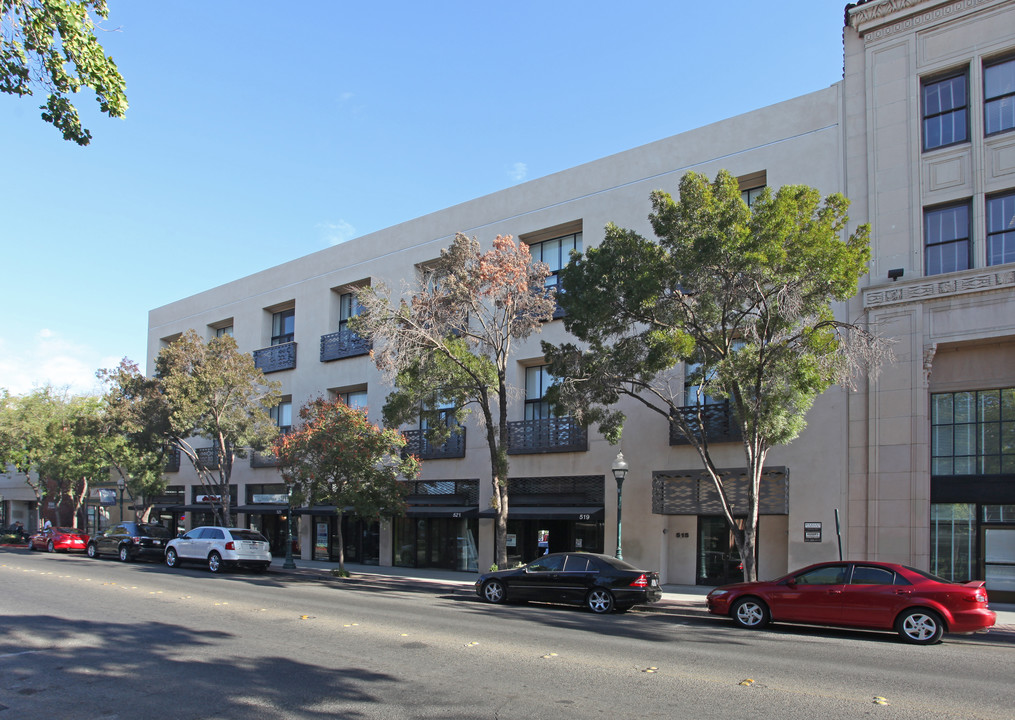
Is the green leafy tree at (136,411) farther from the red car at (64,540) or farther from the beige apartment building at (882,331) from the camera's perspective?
the beige apartment building at (882,331)

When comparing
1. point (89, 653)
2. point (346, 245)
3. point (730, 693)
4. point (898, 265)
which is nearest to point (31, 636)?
point (89, 653)

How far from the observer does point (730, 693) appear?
335 inches

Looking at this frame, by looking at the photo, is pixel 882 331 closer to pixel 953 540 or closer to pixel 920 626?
pixel 953 540

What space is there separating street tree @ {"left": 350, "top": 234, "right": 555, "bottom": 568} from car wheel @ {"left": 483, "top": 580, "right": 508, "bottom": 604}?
152 centimetres

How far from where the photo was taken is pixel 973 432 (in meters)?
18.8

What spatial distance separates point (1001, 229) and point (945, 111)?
3429mm

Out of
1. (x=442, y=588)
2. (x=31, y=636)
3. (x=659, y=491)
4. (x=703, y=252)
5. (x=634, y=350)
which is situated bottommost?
(x=442, y=588)

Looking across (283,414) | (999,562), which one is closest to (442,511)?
(283,414)

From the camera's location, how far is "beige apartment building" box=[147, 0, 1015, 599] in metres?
18.6

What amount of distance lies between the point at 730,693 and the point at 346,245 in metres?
28.9

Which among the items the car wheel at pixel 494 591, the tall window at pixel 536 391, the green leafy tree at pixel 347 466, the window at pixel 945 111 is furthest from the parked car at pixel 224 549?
the window at pixel 945 111

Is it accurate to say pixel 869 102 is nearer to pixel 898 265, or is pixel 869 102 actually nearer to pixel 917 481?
pixel 898 265

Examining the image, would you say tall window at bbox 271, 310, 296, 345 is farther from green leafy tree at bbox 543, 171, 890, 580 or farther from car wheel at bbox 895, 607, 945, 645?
car wheel at bbox 895, 607, 945, 645

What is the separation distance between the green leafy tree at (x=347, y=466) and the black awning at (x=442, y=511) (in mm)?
2239
